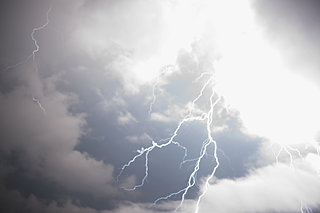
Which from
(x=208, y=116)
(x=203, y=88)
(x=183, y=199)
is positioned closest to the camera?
(x=183, y=199)

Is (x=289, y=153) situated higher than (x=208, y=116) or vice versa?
(x=208, y=116)

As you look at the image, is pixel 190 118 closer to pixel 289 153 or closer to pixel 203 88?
pixel 203 88

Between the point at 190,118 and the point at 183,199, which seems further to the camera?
the point at 190,118

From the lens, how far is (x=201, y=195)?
15164 millimetres

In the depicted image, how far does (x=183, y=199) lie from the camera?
49.1 feet

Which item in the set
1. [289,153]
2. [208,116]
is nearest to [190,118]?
[208,116]

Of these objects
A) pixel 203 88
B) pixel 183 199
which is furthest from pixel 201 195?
pixel 203 88

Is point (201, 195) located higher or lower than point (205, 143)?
lower

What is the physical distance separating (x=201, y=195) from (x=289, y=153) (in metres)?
10.1

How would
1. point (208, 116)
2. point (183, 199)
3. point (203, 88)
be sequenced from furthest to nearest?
1. point (203, 88)
2. point (208, 116)
3. point (183, 199)

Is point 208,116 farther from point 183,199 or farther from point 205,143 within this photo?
point 183,199

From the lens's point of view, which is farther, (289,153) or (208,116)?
(289,153)

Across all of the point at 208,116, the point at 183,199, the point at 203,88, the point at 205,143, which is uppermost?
the point at 203,88

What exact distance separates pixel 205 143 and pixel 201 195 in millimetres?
4419
